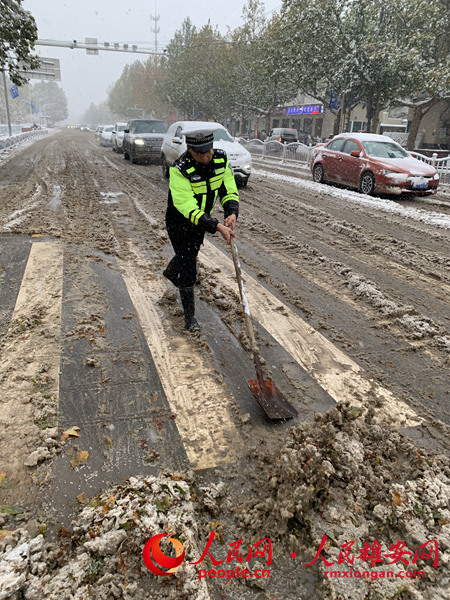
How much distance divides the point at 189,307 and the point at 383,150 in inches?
410

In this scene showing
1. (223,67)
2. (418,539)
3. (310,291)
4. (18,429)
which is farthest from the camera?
(223,67)

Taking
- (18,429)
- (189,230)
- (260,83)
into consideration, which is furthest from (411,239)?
(260,83)

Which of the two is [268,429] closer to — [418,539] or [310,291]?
[418,539]

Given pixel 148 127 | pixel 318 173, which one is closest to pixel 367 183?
pixel 318 173

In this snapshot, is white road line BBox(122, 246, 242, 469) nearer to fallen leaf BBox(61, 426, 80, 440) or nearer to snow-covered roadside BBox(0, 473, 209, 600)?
snow-covered roadside BBox(0, 473, 209, 600)

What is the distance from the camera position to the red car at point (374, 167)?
428 inches

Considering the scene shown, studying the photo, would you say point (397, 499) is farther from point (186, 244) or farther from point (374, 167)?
point (374, 167)

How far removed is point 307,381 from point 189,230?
1.60 meters

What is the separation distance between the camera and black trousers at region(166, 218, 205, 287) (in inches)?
140

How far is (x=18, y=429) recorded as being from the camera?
249 centimetres

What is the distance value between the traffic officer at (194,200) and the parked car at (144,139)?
14368mm

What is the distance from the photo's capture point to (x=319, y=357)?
135 inches

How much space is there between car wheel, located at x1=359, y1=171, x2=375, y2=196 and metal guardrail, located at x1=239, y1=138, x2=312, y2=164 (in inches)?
346

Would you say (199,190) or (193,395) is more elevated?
(199,190)
